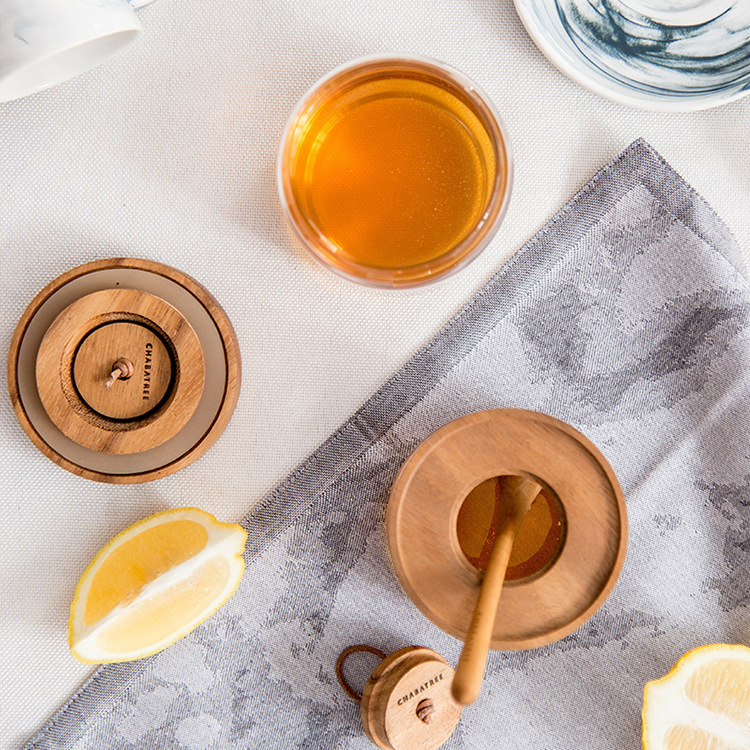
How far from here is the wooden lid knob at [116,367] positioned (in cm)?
48

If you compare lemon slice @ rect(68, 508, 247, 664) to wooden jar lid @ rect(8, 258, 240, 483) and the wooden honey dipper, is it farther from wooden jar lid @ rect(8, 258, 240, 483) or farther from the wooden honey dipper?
the wooden honey dipper

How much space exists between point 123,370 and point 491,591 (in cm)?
30

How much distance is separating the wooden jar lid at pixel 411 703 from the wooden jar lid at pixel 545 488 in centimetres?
6

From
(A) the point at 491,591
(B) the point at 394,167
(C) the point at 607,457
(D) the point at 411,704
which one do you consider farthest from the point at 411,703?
(B) the point at 394,167

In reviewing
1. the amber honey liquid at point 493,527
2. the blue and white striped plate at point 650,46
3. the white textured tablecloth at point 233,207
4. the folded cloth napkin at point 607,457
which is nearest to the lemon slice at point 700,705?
the folded cloth napkin at point 607,457

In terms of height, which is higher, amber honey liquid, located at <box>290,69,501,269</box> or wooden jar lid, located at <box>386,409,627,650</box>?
amber honey liquid, located at <box>290,69,501,269</box>

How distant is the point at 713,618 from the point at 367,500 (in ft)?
1.01

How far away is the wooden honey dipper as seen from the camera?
0.38 metres

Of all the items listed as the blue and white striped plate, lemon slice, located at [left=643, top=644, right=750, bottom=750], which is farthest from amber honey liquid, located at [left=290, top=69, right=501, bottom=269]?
lemon slice, located at [left=643, top=644, right=750, bottom=750]

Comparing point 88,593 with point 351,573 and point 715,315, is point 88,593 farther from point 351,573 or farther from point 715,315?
point 715,315

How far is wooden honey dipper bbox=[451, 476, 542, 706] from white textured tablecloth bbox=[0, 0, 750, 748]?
0.14 m

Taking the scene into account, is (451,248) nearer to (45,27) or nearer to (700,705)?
(45,27)

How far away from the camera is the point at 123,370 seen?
1.57ft

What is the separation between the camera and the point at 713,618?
550mm
